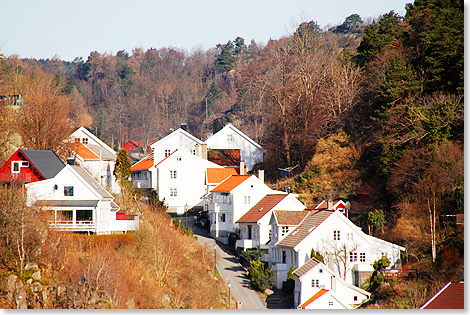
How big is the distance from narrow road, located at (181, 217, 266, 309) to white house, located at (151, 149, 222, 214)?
821cm

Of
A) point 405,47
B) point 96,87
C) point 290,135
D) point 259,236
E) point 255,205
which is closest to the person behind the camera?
point 259,236

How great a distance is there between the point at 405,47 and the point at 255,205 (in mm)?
18066

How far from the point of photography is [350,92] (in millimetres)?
58656

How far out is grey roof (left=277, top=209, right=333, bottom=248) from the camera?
4328 cm

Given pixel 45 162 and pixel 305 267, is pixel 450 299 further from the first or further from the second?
pixel 45 162

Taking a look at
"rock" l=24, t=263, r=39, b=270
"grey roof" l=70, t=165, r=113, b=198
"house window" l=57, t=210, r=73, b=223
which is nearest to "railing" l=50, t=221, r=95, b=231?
"house window" l=57, t=210, r=73, b=223

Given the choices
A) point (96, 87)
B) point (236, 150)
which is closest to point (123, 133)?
point (96, 87)

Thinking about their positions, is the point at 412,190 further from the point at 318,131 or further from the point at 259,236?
the point at 318,131

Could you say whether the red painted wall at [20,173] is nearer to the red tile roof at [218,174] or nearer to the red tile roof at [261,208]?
the red tile roof at [261,208]

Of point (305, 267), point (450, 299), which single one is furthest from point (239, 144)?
point (450, 299)

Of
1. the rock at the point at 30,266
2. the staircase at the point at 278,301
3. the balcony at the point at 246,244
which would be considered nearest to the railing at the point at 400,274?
the staircase at the point at 278,301

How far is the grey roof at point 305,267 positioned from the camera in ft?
130

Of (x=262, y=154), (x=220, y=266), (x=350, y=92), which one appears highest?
(x=350, y=92)

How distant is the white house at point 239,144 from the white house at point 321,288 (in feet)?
86.8
